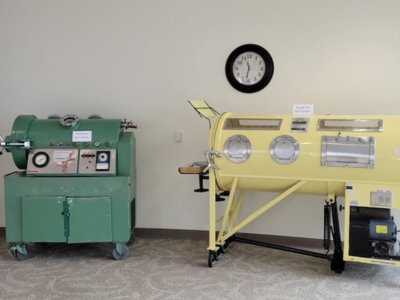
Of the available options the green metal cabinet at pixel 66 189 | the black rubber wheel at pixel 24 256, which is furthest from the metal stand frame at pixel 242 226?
the black rubber wheel at pixel 24 256

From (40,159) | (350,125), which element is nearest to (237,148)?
(350,125)

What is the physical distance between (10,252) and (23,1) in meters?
2.63

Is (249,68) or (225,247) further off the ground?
(249,68)

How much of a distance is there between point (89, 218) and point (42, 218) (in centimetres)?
41

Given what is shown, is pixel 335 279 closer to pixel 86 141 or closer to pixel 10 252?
pixel 86 141

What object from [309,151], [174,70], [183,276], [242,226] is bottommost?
[183,276]

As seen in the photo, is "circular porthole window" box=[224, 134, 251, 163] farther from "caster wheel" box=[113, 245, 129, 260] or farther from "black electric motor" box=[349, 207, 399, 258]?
"caster wheel" box=[113, 245, 129, 260]

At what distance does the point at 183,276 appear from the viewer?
10.3ft

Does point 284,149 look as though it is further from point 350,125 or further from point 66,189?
point 66,189

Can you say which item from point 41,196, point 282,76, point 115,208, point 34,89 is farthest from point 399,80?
point 34,89

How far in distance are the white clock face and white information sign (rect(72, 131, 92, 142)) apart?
5.17 feet

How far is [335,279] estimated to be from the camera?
3086 millimetres

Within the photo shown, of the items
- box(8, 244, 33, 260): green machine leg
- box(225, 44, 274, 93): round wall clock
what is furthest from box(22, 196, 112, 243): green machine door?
box(225, 44, 274, 93): round wall clock

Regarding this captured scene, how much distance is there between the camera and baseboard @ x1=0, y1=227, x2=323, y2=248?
12.9 feet
